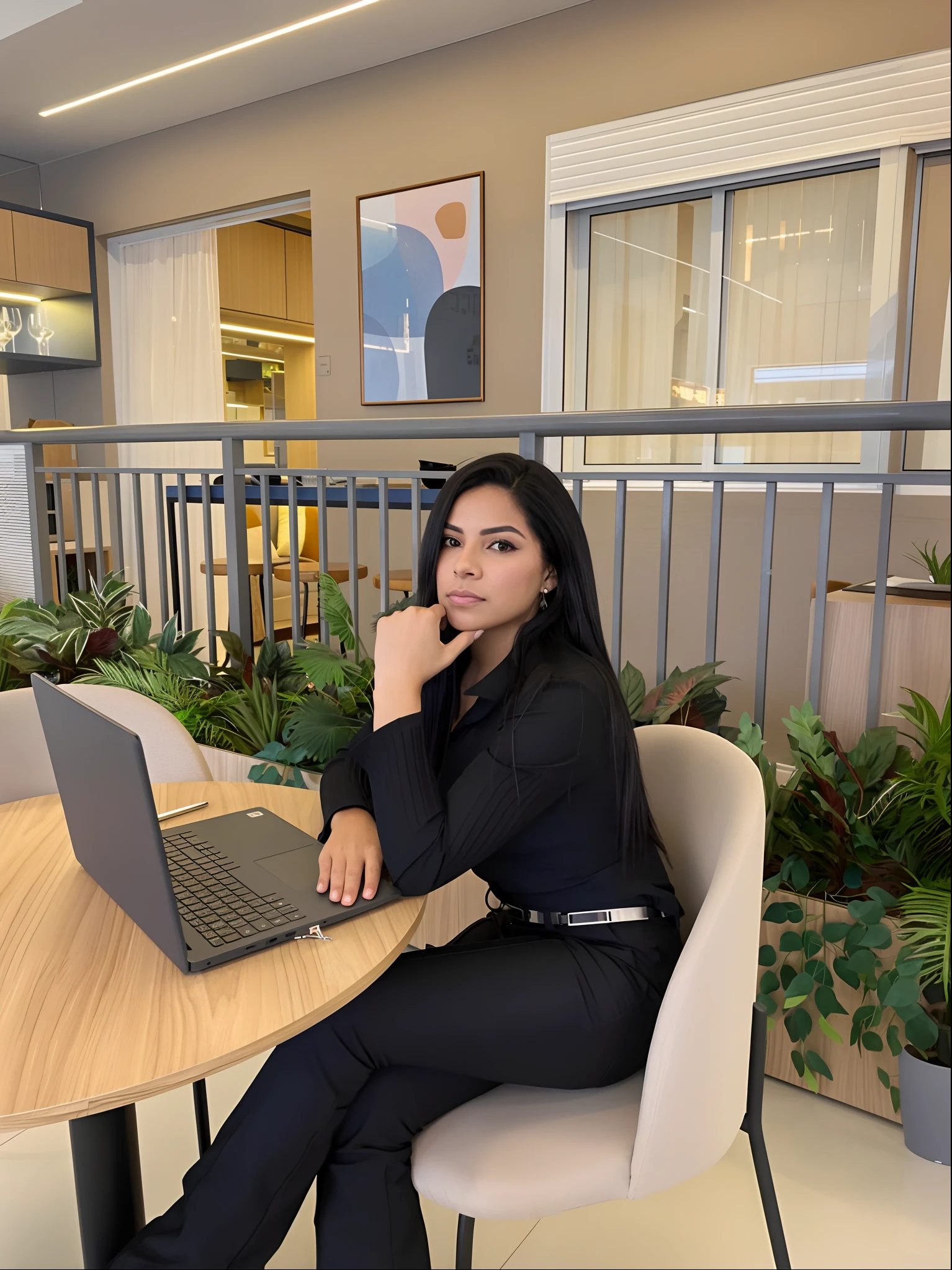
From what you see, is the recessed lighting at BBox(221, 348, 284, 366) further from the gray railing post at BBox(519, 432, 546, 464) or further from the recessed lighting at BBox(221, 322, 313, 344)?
the gray railing post at BBox(519, 432, 546, 464)

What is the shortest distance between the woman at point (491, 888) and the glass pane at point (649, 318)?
2.93 m

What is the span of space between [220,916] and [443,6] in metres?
4.26


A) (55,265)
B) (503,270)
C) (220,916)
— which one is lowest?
(220,916)

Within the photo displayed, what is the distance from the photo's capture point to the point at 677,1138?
0.96 m

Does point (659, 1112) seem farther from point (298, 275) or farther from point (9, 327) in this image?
point (298, 275)

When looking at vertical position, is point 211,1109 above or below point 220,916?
below

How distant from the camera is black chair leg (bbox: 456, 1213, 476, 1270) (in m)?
1.08

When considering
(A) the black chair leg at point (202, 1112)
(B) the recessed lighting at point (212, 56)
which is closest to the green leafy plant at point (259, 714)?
(A) the black chair leg at point (202, 1112)

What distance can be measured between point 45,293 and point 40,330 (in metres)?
0.24

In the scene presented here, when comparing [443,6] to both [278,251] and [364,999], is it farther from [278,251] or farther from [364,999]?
[364,999]

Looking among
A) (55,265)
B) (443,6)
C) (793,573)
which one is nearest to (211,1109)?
(793,573)

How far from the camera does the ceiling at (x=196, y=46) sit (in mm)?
4043

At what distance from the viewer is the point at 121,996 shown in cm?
84

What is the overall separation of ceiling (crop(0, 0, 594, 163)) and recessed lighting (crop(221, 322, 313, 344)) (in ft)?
5.27
